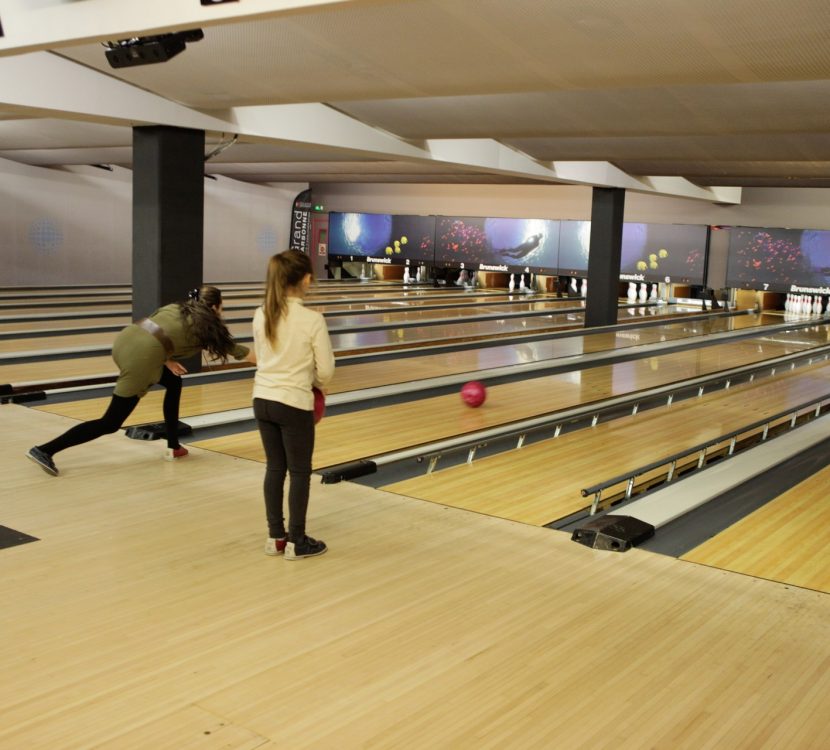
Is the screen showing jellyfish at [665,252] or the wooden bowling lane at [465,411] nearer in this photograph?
the wooden bowling lane at [465,411]

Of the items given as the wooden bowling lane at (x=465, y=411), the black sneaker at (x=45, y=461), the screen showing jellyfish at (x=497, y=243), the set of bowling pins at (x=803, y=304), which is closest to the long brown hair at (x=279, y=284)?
the wooden bowling lane at (x=465, y=411)

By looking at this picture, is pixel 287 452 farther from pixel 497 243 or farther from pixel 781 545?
pixel 497 243

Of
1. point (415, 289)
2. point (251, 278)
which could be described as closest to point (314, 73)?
point (415, 289)

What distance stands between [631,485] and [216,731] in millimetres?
2600

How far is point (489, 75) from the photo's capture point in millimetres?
4617

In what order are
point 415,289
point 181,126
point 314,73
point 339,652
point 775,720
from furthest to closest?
point 415,289, point 181,126, point 314,73, point 339,652, point 775,720

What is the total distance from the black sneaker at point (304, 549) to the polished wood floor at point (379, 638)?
37 mm

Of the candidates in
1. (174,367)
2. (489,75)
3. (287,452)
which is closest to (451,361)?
(489,75)

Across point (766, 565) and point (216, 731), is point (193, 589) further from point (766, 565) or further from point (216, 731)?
point (766, 565)

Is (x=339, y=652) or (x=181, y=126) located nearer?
(x=339, y=652)

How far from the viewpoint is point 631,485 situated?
4.22 meters

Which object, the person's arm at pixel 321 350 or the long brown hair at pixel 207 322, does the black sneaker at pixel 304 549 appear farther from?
the long brown hair at pixel 207 322

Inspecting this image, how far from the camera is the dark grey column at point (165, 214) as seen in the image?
21.6 ft

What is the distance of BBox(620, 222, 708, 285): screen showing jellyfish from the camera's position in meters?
14.3
